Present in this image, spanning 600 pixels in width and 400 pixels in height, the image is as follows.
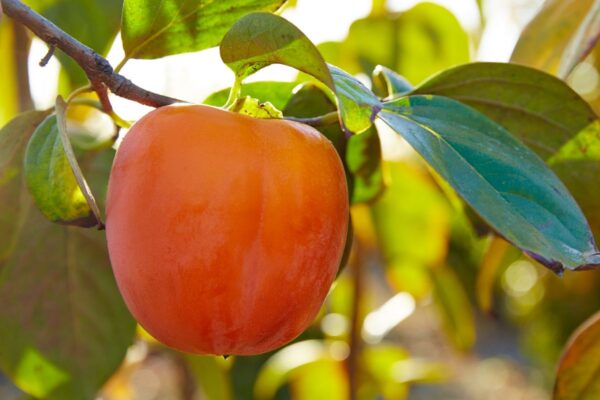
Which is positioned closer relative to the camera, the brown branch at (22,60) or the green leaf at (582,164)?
the green leaf at (582,164)

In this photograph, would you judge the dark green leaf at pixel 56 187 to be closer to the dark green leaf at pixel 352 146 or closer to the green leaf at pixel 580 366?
the dark green leaf at pixel 352 146

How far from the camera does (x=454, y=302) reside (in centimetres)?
140

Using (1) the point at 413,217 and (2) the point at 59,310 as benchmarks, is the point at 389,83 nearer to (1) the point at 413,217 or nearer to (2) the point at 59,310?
(2) the point at 59,310

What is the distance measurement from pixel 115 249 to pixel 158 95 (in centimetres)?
10

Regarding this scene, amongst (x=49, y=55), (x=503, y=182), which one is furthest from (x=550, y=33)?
(x=49, y=55)

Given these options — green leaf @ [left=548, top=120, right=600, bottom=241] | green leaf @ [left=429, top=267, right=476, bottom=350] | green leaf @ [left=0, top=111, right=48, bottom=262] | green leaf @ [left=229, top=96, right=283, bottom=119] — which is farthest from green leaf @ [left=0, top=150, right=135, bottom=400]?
green leaf @ [left=429, top=267, right=476, bottom=350]

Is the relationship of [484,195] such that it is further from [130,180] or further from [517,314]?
[517,314]

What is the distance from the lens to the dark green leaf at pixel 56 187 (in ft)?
1.87

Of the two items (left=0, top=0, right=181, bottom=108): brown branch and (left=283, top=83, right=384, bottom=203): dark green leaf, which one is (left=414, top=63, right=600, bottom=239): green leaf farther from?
(left=0, top=0, right=181, bottom=108): brown branch

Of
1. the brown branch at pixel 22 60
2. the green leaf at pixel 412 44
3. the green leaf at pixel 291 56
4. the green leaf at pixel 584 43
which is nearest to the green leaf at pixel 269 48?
the green leaf at pixel 291 56

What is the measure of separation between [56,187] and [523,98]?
1.24ft

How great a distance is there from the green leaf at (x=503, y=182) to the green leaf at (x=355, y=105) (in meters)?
0.03

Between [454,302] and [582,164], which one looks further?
[454,302]

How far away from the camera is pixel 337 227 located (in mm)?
540
